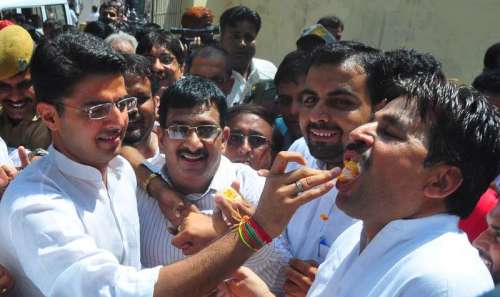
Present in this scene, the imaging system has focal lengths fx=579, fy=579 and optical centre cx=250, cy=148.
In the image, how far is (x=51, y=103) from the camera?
225 centimetres

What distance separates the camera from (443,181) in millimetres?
1760

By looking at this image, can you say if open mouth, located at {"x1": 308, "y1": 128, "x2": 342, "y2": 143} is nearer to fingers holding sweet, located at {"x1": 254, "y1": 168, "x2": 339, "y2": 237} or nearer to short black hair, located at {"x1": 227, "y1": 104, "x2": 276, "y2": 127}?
fingers holding sweet, located at {"x1": 254, "y1": 168, "x2": 339, "y2": 237}

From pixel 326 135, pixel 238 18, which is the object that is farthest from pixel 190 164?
pixel 238 18

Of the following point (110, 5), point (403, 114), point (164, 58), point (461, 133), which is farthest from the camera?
point (110, 5)

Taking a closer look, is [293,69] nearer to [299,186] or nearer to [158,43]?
[158,43]

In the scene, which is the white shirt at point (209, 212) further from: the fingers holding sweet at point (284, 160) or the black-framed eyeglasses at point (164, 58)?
the black-framed eyeglasses at point (164, 58)

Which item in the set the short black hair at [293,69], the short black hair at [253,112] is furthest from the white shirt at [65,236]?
the short black hair at [293,69]

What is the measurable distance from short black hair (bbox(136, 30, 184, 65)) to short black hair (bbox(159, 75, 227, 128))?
2.20m

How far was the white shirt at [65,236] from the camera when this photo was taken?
6.31 ft

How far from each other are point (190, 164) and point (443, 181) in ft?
4.51

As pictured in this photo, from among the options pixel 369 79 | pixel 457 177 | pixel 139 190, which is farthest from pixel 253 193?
pixel 457 177

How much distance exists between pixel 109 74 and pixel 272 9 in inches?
373

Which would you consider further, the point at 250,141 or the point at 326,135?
the point at 250,141

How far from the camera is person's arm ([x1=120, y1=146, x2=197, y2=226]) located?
266 centimetres
